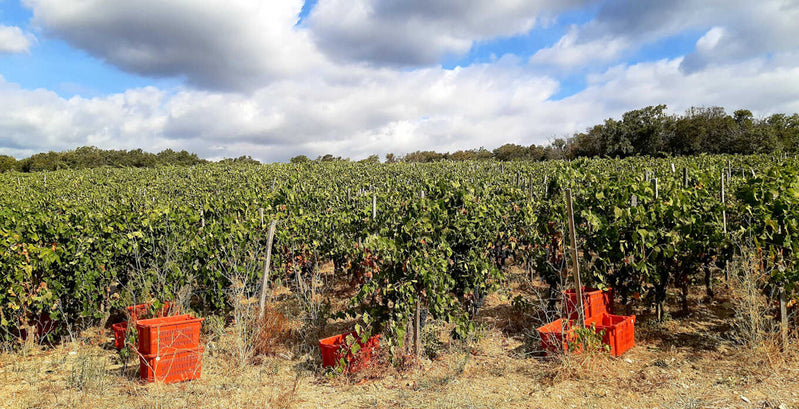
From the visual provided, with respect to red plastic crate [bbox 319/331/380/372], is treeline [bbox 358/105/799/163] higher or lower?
higher

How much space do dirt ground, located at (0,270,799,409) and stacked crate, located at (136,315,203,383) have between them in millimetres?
123

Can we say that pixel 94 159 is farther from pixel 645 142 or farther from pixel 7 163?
pixel 645 142

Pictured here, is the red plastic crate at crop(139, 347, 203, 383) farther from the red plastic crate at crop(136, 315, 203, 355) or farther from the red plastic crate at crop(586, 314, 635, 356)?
the red plastic crate at crop(586, 314, 635, 356)

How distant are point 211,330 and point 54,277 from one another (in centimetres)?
187

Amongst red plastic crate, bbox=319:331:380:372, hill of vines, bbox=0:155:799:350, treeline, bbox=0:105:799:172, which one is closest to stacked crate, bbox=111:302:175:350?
hill of vines, bbox=0:155:799:350

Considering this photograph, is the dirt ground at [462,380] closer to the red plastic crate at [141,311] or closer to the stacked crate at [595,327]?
the stacked crate at [595,327]

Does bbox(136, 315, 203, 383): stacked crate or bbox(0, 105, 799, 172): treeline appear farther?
bbox(0, 105, 799, 172): treeline

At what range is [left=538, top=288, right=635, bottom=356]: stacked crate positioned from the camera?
4465mm

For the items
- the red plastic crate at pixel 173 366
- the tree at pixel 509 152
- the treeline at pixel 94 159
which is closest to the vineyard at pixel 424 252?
the red plastic crate at pixel 173 366

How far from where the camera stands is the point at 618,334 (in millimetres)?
4699

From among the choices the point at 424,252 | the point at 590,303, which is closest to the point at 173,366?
the point at 424,252

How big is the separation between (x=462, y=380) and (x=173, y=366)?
2.67m

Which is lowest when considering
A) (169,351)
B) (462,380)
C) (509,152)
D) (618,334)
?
(462,380)

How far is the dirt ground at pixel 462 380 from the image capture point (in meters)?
3.77
